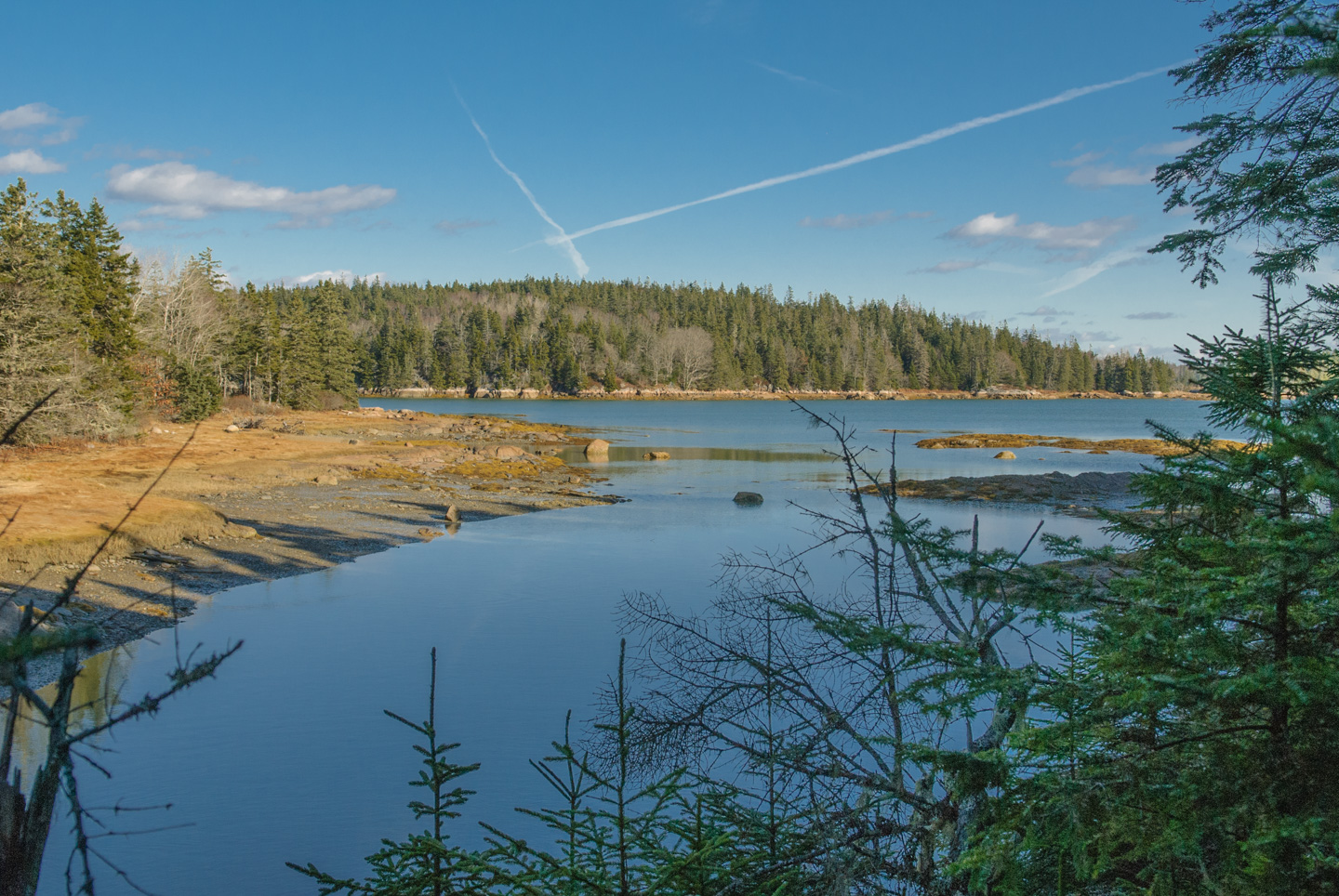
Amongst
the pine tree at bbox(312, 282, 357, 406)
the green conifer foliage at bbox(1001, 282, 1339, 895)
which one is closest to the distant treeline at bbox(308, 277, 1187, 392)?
the pine tree at bbox(312, 282, 357, 406)

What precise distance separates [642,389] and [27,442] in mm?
120089

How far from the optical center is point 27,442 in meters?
27.6

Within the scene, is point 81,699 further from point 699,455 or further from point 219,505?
point 699,455

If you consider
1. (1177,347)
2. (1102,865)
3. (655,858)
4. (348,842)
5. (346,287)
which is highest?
(346,287)

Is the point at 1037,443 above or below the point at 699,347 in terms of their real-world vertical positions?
below

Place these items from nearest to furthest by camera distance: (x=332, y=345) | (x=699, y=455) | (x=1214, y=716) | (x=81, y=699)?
(x=1214, y=716) < (x=81, y=699) < (x=699, y=455) < (x=332, y=345)

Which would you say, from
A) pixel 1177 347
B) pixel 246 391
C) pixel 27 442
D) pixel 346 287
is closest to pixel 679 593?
pixel 1177 347

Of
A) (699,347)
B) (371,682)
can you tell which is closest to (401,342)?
(699,347)

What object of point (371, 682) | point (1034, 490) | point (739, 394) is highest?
point (739, 394)

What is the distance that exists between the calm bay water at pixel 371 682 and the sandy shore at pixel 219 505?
816 millimetres

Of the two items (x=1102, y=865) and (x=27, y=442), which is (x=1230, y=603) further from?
(x=27, y=442)

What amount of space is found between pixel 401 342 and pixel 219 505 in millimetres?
116422

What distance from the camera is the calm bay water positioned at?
23.9 ft

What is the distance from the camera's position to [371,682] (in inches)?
427
